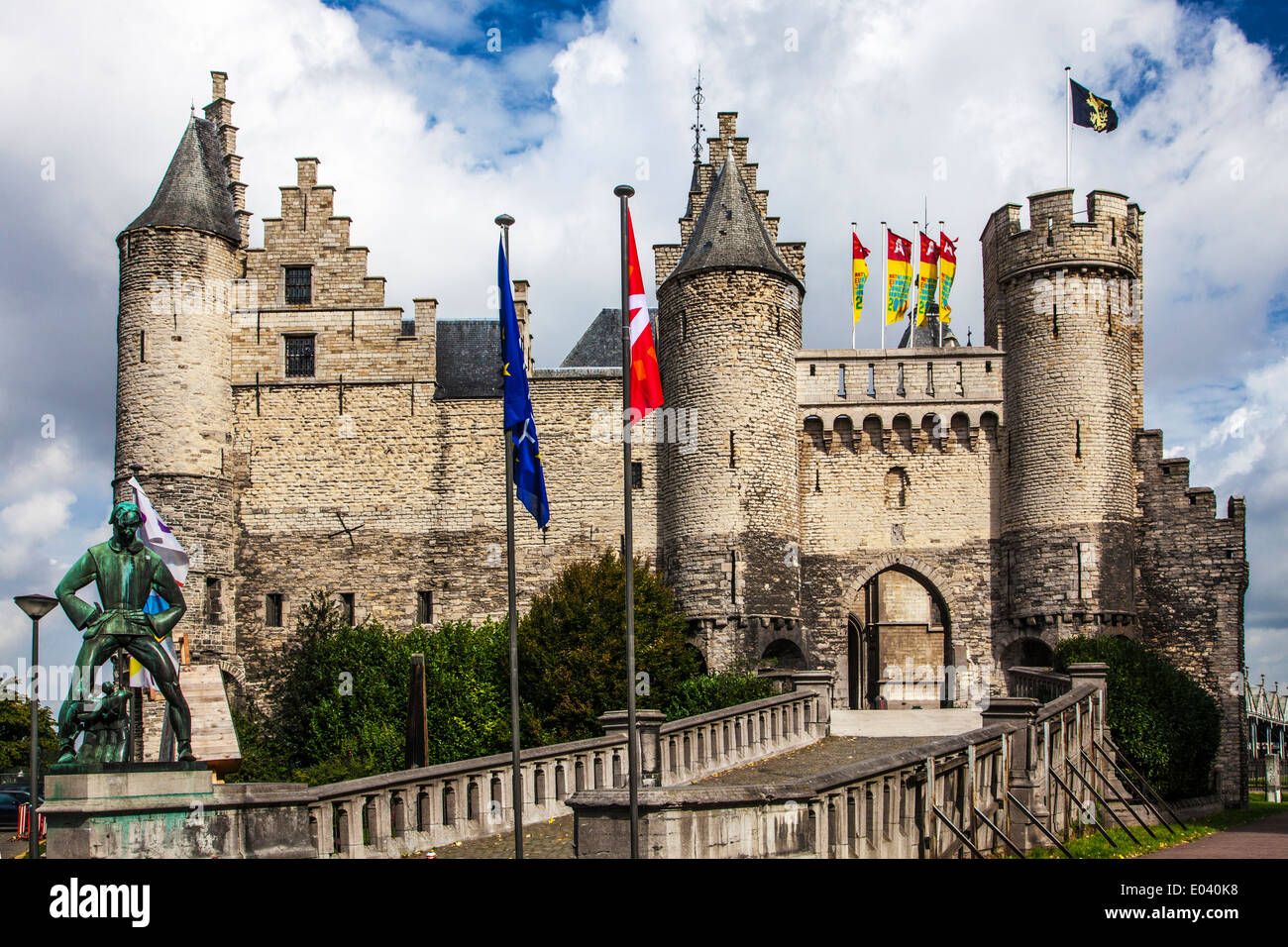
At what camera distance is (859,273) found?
132ft

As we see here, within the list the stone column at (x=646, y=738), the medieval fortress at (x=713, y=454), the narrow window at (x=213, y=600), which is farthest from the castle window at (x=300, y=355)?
the stone column at (x=646, y=738)

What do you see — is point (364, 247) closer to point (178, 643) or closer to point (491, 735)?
point (178, 643)

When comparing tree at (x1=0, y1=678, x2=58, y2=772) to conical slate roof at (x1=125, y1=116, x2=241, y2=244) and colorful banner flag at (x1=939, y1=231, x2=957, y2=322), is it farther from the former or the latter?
colorful banner flag at (x1=939, y1=231, x2=957, y2=322)

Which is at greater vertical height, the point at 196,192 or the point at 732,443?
the point at 196,192

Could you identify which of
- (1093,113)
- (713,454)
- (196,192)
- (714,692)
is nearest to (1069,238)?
Answer: (1093,113)

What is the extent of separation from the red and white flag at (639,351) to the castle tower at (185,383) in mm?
24382

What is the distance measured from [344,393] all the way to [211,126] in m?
8.57

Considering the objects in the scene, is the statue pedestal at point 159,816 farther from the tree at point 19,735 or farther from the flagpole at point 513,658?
the tree at point 19,735

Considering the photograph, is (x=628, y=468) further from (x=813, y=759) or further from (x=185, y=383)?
(x=185, y=383)

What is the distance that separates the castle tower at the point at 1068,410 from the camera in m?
35.6

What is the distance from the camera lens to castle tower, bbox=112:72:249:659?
35.9 metres

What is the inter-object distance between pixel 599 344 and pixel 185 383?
38.8 ft

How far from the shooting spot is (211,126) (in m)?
39.4
